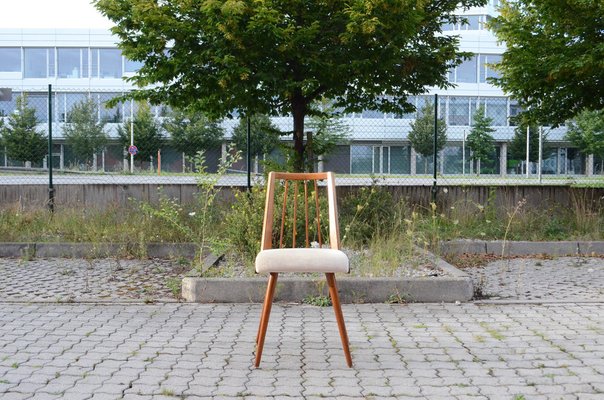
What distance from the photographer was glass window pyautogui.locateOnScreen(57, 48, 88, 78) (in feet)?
174

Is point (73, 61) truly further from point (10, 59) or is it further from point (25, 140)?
point (25, 140)

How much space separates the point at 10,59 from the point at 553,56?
1920 inches

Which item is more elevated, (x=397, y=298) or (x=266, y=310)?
(x=266, y=310)

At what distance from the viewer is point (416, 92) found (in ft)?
44.3

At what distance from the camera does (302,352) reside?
17.1 ft

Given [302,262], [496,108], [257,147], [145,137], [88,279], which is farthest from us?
[496,108]

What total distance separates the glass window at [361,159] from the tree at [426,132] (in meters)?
0.91

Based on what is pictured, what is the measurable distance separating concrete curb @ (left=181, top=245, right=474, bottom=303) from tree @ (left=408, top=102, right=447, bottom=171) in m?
7.42

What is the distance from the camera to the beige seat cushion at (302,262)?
4539mm

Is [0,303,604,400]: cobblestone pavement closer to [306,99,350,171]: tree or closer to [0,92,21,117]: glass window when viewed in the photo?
[306,99,350,171]: tree

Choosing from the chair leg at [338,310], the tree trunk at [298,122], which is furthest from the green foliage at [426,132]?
the chair leg at [338,310]

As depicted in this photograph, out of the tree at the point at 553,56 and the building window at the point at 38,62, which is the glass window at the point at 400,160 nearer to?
the tree at the point at 553,56

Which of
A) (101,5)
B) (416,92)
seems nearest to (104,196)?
(101,5)

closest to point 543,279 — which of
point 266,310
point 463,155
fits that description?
point 266,310
